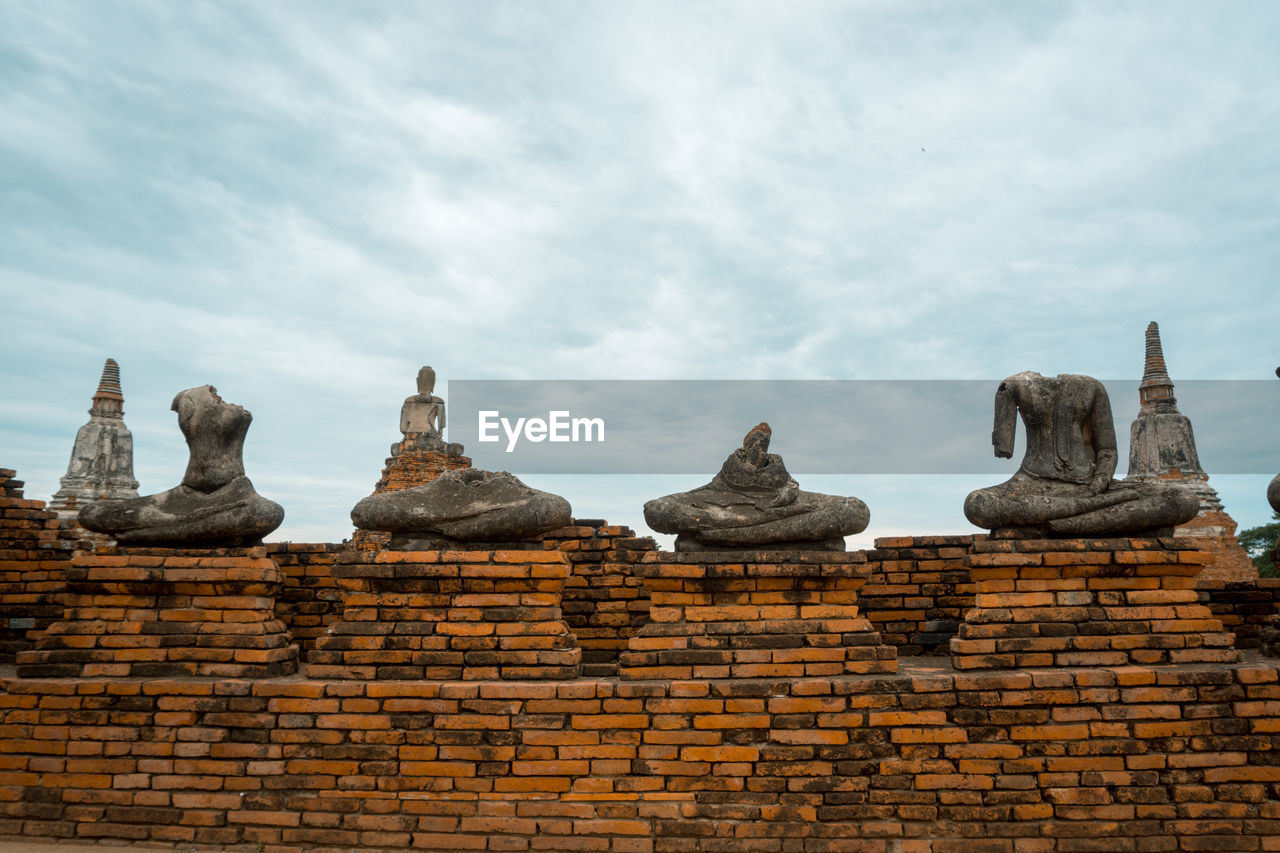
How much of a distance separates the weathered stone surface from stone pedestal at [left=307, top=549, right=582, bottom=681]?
1600 cm

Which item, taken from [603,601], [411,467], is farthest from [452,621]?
[411,467]

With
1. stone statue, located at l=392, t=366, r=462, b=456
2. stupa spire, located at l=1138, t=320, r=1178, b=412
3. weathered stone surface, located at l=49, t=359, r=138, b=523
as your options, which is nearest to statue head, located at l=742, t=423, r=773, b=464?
stone statue, located at l=392, t=366, r=462, b=456

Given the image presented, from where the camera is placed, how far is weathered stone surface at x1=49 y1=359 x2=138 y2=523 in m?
17.7

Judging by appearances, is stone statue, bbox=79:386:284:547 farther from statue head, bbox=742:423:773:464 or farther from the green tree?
the green tree

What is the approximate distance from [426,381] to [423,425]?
3.51 feet

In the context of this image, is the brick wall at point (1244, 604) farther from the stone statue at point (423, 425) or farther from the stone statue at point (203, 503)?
the stone statue at point (423, 425)

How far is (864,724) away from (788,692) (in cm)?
48

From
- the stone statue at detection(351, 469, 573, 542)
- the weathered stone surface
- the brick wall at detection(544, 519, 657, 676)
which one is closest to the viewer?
the stone statue at detection(351, 469, 573, 542)

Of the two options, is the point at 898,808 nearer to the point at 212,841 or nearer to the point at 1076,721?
the point at 1076,721

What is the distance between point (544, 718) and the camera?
466 centimetres

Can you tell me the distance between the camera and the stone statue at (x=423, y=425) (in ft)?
41.5

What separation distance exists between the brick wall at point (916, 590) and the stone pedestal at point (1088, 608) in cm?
95

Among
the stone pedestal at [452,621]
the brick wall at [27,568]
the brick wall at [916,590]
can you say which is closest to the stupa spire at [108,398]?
the brick wall at [27,568]

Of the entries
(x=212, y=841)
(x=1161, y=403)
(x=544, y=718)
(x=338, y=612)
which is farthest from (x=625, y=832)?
(x=1161, y=403)
